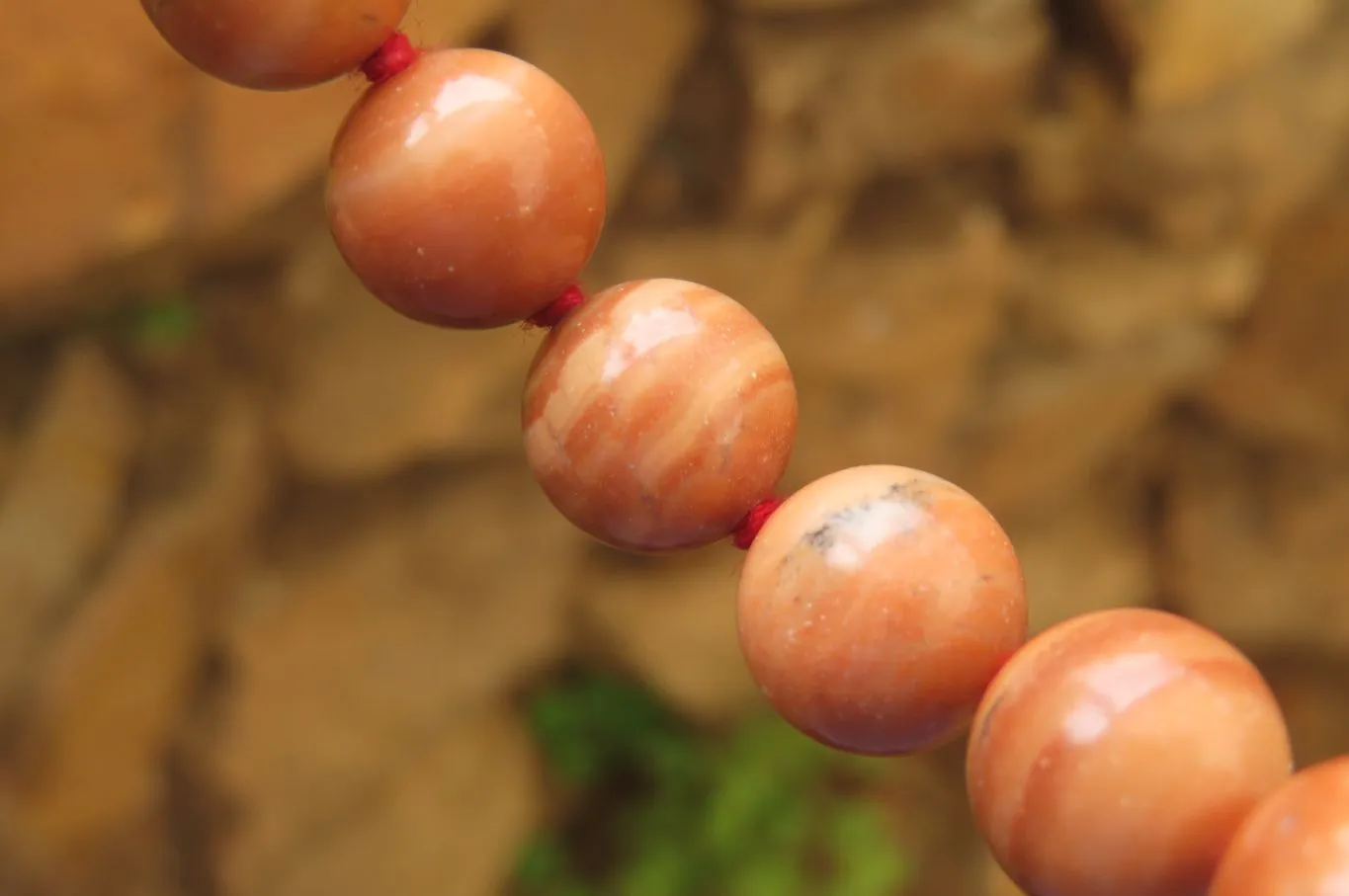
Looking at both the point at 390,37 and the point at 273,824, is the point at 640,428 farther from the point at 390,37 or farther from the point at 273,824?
the point at 273,824

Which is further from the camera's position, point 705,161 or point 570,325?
point 705,161

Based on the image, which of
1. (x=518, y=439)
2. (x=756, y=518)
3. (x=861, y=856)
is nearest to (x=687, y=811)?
(x=861, y=856)

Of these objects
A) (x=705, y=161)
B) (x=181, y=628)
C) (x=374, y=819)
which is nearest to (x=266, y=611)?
(x=181, y=628)

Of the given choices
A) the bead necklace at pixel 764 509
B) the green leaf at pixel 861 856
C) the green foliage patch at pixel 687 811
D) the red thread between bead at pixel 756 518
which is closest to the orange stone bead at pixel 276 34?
the bead necklace at pixel 764 509

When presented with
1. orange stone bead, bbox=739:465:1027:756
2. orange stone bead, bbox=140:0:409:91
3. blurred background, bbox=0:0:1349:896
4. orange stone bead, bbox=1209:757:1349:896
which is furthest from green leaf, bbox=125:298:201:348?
orange stone bead, bbox=1209:757:1349:896

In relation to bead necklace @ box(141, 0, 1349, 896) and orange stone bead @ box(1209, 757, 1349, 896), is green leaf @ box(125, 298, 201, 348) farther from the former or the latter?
orange stone bead @ box(1209, 757, 1349, 896)

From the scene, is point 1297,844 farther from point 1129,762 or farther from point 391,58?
point 391,58

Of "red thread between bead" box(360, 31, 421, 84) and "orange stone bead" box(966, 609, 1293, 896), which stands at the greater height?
"red thread between bead" box(360, 31, 421, 84)
